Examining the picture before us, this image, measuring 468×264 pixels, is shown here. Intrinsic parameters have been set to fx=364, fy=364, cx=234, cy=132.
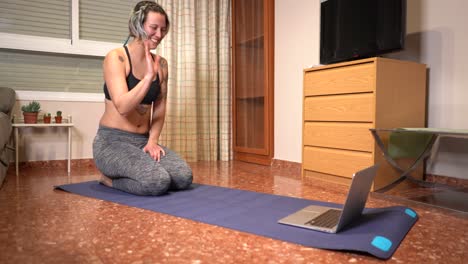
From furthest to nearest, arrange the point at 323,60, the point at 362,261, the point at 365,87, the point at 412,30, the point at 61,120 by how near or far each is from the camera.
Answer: the point at 61,120 → the point at 323,60 → the point at 412,30 → the point at 365,87 → the point at 362,261

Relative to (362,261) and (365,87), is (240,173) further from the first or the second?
(362,261)

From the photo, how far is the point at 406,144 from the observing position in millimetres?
1921

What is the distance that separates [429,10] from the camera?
6.84ft

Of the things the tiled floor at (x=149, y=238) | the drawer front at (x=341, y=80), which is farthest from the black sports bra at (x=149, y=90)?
the drawer front at (x=341, y=80)

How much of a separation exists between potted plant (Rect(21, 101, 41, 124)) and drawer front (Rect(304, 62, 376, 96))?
2.01 meters

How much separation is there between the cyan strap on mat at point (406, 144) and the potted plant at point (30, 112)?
8.12 ft

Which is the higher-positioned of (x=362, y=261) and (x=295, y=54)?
(x=295, y=54)

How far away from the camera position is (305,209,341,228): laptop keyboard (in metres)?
1.23

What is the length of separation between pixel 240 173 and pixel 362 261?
173cm

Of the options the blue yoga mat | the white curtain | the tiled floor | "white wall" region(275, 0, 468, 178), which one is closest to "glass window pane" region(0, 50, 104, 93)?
the white curtain

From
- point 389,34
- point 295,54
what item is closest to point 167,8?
point 295,54

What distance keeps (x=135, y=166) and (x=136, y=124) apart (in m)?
0.34

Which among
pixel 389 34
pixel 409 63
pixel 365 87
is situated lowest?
pixel 365 87

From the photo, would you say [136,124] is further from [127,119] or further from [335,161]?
[335,161]
